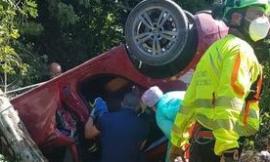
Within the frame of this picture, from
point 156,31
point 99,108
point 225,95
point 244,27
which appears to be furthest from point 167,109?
point 225,95

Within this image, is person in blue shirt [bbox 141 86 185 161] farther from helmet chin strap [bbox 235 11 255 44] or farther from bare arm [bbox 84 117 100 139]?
helmet chin strap [bbox 235 11 255 44]

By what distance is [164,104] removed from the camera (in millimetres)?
5488

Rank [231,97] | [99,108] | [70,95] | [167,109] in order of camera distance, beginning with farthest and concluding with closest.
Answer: [70,95] < [99,108] < [167,109] < [231,97]

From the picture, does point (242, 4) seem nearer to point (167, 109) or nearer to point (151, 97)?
point (167, 109)

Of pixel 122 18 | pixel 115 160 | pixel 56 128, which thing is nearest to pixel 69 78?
pixel 56 128

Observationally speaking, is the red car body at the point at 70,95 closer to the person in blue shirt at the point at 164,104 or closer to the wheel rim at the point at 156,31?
the wheel rim at the point at 156,31

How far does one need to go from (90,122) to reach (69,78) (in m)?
0.48

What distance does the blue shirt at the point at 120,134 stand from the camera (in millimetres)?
5852

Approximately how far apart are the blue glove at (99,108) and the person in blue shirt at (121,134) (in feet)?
0.09

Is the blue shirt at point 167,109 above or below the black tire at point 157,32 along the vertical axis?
below

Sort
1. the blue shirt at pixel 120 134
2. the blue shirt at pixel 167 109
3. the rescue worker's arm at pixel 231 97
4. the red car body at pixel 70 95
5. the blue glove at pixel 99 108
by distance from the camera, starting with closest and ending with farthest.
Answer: the rescue worker's arm at pixel 231 97 < the blue shirt at pixel 167 109 < the blue shirt at pixel 120 134 < the blue glove at pixel 99 108 < the red car body at pixel 70 95

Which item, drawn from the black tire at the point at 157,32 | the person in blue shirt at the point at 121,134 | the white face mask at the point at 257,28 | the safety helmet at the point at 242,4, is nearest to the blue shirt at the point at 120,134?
the person in blue shirt at the point at 121,134

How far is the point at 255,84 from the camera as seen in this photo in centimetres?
392

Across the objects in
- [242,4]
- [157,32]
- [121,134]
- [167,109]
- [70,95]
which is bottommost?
[121,134]
